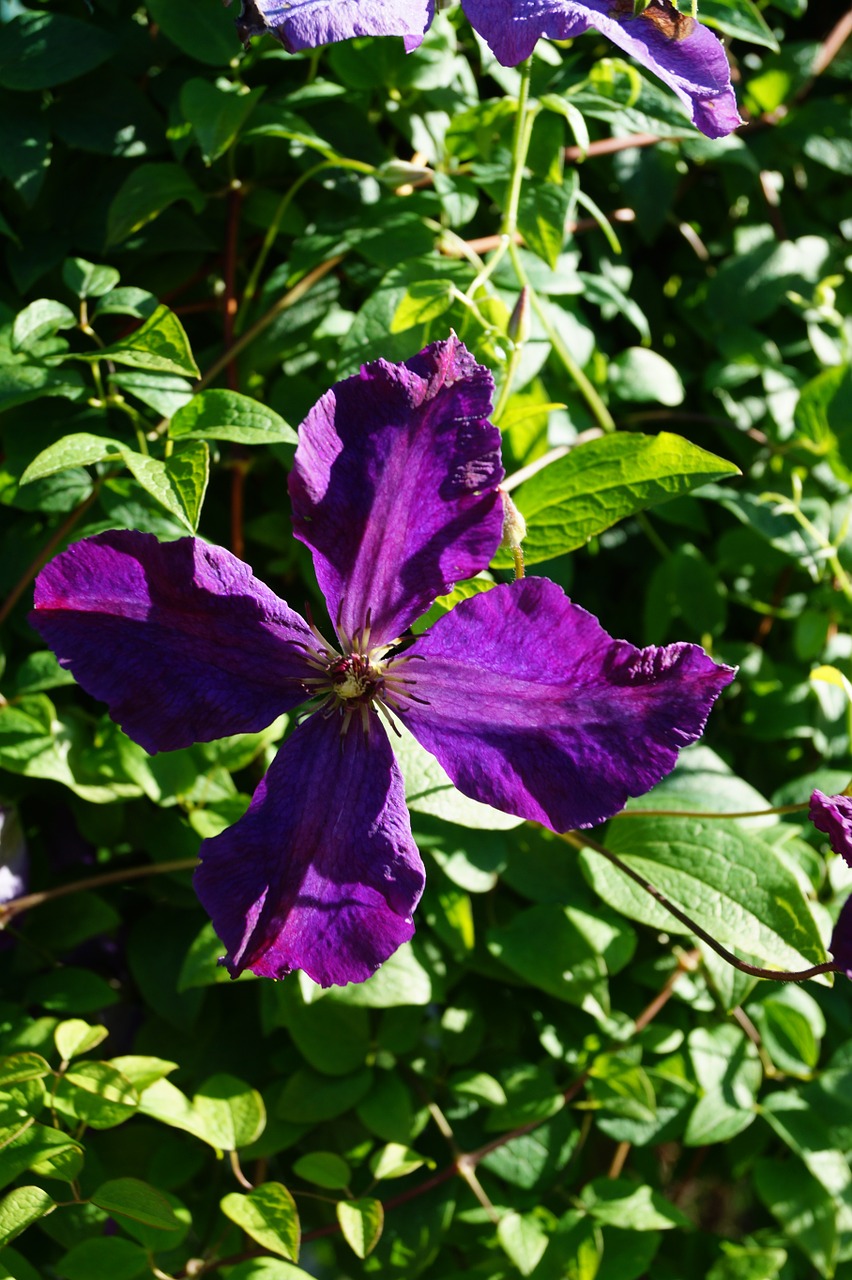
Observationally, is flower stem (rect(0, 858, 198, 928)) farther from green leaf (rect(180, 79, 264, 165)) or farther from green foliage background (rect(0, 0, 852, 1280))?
green leaf (rect(180, 79, 264, 165))

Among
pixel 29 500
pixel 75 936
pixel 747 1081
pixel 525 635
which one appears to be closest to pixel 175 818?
pixel 75 936

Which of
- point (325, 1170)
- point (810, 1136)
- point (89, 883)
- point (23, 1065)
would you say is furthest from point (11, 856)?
point (810, 1136)

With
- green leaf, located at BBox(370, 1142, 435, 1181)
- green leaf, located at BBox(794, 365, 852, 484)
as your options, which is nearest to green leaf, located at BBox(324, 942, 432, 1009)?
green leaf, located at BBox(370, 1142, 435, 1181)

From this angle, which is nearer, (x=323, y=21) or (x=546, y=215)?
(x=323, y=21)

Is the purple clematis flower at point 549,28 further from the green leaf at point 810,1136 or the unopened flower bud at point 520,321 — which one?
the green leaf at point 810,1136

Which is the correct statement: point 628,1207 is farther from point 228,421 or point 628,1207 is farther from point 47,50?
point 47,50

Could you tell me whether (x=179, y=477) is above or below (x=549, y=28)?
below

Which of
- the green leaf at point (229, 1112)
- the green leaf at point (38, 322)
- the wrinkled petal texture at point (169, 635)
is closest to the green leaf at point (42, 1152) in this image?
the green leaf at point (229, 1112)
